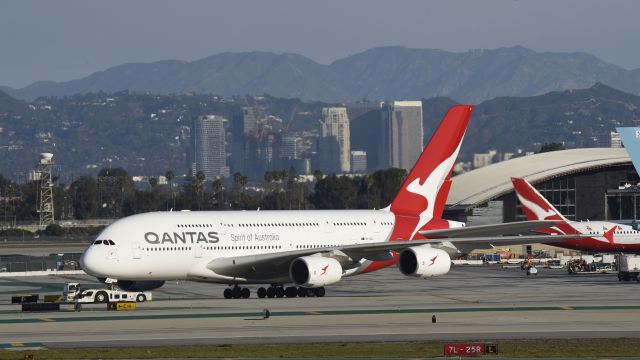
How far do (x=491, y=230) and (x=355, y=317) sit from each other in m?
13.4

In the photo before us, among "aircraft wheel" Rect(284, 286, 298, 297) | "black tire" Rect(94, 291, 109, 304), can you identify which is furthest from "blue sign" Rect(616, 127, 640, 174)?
"black tire" Rect(94, 291, 109, 304)

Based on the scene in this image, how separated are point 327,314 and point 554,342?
41.3ft

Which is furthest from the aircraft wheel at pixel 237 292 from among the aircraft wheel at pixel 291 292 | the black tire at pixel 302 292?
the black tire at pixel 302 292

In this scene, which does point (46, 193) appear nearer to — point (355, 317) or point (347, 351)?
point (355, 317)

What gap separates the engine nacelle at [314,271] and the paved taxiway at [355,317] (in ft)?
3.14

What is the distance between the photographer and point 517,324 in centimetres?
4578

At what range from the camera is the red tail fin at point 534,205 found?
294 feet

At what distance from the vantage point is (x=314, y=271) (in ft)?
189

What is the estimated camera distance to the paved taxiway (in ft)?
138

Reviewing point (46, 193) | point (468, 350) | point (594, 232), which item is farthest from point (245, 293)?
point (46, 193)

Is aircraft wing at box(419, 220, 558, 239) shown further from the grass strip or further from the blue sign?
the blue sign

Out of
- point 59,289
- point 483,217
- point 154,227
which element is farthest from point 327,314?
point 483,217

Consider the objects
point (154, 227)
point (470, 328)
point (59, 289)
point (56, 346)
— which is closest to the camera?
point (56, 346)

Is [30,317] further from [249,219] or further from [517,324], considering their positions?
[517,324]
